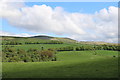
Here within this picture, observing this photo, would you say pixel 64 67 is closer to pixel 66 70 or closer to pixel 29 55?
pixel 66 70

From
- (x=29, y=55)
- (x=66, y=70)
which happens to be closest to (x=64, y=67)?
(x=66, y=70)

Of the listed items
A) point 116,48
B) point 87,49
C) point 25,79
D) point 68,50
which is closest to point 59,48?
point 68,50

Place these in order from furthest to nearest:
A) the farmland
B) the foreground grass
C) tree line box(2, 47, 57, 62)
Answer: tree line box(2, 47, 57, 62)
the farmland
the foreground grass

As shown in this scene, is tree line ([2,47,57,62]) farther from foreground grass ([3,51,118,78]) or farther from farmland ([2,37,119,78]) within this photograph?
foreground grass ([3,51,118,78])

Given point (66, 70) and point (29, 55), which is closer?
point (66, 70)

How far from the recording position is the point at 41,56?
9931 cm

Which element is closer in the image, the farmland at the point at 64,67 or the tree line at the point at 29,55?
the farmland at the point at 64,67

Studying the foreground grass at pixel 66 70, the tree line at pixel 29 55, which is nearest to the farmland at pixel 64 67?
the foreground grass at pixel 66 70

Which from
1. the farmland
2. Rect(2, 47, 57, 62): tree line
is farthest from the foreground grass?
Rect(2, 47, 57, 62): tree line

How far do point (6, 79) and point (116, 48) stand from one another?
111m

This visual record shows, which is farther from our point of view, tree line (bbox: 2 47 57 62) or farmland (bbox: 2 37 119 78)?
tree line (bbox: 2 47 57 62)

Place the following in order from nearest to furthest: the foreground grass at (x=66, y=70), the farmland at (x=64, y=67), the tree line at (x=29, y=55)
Answer: the foreground grass at (x=66, y=70) → the farmland at (x=64, y=67) → the tree line at (x=29, y=55)

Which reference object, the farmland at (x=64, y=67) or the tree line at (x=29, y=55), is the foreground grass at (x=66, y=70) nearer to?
the farmland at (x=64, y=67)

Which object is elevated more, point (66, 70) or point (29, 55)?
point (66, 70)
